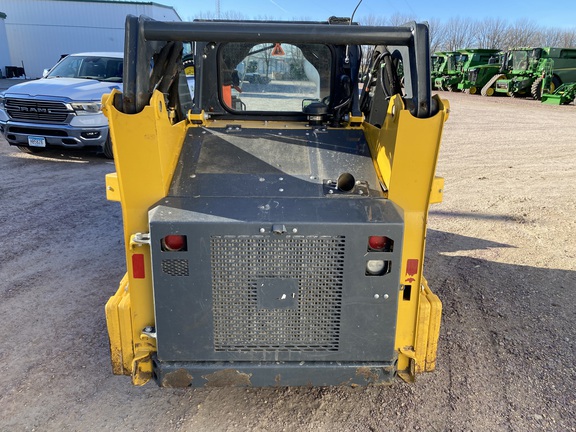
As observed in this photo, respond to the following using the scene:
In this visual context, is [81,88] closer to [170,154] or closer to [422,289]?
[170,154]

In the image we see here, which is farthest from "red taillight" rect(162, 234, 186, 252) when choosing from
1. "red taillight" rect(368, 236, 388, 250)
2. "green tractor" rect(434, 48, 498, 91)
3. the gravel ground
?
"green tractor" rect(434, 48, 498, 91)

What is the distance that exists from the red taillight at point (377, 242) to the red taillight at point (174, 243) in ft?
3.10

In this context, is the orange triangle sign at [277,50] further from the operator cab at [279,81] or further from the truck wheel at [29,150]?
the truck wheel at [29,150]

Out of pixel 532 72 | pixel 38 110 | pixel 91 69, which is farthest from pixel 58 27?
pixel 532 72

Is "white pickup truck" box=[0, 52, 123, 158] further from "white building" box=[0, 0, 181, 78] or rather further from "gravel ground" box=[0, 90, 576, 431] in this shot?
"white building" box=[0, 0, 181, 78]

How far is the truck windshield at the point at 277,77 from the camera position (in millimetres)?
3820

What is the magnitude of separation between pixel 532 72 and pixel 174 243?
1106 inches

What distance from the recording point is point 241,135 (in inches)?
132

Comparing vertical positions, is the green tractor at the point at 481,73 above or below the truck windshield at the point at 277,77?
below

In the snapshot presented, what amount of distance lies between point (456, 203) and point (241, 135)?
16.7 feet

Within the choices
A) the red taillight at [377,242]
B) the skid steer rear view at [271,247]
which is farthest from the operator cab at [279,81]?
the red taillight at [377,242]

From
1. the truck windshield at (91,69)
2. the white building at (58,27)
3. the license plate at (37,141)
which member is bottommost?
the license plate at (37,141)

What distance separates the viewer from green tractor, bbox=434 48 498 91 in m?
30.1

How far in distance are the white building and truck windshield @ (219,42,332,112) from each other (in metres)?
32.3
